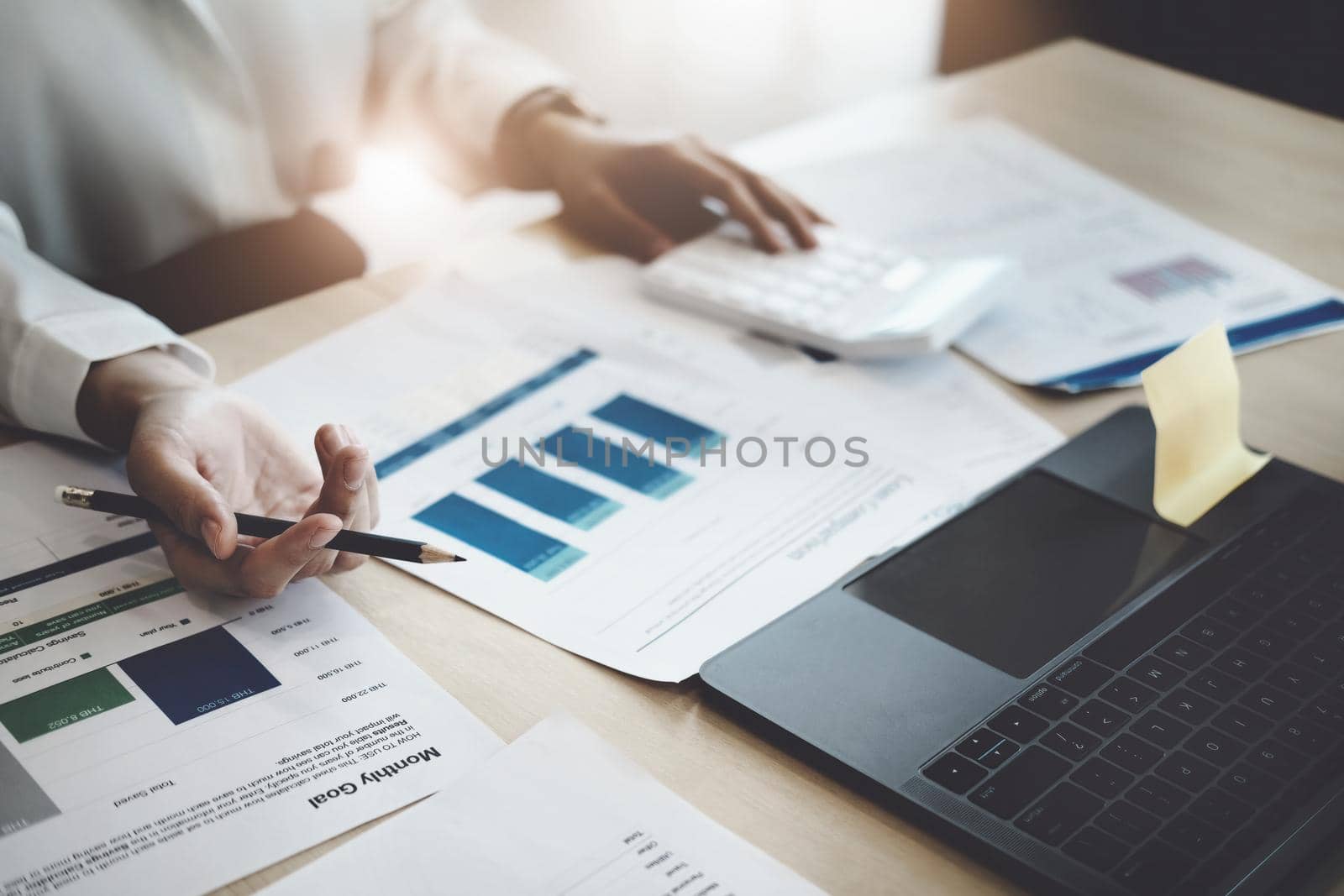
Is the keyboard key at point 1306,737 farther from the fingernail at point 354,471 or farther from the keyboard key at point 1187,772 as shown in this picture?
the fingernail at point 354,471

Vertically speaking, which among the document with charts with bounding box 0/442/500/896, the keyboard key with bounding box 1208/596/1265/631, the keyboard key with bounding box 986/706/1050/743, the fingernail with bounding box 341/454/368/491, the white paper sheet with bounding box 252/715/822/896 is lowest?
the white paper sheet with bounding box 252/715/822/896

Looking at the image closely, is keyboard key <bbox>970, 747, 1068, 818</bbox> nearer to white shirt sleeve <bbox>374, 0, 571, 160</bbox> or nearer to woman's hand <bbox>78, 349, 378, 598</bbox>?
woman's hand <bbox>78, 349, 378, 598</bbox>

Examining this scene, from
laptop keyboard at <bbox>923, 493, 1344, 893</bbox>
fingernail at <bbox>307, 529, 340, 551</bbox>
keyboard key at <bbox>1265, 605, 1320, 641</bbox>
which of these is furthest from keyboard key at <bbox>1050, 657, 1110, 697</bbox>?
fingernail at <bbox>307, 529, 340, 551</bbox>

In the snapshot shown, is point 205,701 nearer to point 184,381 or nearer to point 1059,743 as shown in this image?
point 184,381

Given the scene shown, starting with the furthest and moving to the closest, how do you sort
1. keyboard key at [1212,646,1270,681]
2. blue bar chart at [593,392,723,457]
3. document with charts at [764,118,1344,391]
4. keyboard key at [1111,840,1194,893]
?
document with charts at [764,118,1344,391] < blue bar chart at [593,392,723,457] < keyboard key at [1212,646,1270,681] < keyboard key at [1111,840,1194,893]

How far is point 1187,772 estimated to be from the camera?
524mm

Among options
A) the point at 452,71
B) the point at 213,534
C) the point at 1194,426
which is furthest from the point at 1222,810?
the point at 452,71

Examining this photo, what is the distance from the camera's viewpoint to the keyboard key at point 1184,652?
59 centimetres

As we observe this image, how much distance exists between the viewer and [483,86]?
127 centimetres

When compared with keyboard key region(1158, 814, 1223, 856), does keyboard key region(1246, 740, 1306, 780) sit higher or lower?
higher

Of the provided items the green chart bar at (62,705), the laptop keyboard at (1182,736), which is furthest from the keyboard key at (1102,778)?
the green chart bar at (62,705)

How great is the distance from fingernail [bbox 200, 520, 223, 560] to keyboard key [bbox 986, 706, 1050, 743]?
39 cm

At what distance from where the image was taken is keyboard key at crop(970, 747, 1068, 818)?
1.69 ft

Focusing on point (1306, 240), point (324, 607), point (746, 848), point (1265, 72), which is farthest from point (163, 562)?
point (1265, 72)
